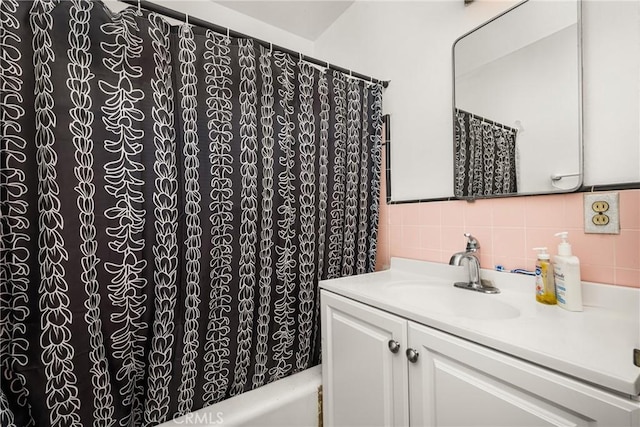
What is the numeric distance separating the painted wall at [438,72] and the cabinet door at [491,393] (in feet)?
2.20

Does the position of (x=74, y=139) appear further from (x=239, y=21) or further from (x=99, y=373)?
(x=239, y=21)

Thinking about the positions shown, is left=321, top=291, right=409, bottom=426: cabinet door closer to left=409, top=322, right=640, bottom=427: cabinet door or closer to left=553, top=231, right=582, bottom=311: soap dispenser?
left=409, top=322, right=640, bottom=427: cabinet door

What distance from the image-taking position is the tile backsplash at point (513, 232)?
845 millimetres

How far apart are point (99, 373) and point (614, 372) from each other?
132cm

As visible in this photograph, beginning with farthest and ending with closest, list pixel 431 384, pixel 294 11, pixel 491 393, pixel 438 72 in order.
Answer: pixel 294 11, pixel 438 72, pixel 431 384, pixel 491 393

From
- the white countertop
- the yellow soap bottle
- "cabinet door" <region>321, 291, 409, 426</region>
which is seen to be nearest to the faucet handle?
the white countertop

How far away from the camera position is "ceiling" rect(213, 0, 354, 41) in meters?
1.81

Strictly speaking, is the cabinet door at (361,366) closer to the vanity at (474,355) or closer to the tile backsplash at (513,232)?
the vanity at (474,355)

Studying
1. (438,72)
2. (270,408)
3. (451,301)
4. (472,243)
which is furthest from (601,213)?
(270,408)

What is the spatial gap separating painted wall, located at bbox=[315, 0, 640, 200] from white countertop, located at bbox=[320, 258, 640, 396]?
0.39 m

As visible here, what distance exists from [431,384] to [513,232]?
65 centimetres

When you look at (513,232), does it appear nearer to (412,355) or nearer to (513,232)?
(513,232)

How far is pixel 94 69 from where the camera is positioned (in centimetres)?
92

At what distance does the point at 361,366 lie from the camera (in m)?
1.01
